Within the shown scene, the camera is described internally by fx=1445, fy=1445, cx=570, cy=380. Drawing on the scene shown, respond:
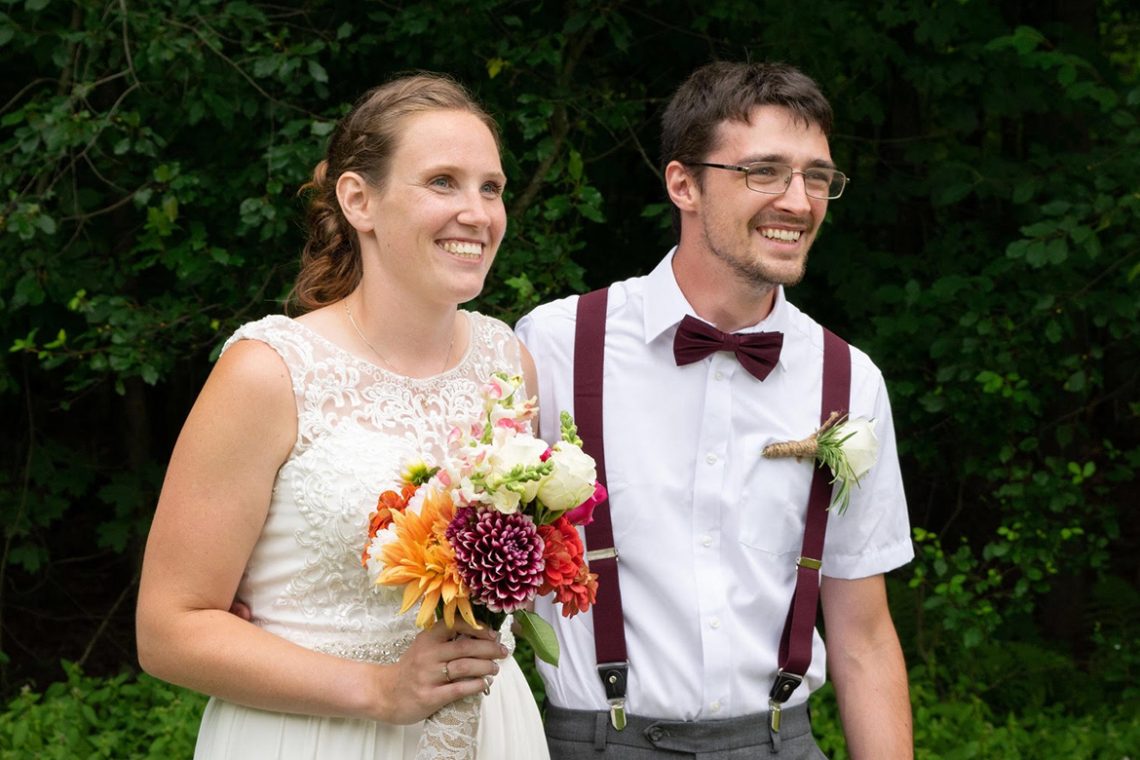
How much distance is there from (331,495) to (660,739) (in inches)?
34.9

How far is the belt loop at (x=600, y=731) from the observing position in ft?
9.46

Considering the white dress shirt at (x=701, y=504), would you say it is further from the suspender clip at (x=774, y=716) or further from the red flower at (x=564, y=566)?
the red flower at (x=564, y=566)

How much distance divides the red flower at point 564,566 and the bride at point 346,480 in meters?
0.17

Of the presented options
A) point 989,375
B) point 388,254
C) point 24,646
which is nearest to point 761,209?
point 388,254

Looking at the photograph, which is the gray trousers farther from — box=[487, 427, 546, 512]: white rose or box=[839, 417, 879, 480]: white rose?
box=[487, 427, 546, 512]: white rose

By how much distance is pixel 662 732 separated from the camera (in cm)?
290

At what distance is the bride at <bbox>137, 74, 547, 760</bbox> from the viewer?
2449 millimetres

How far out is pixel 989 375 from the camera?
5344 mm

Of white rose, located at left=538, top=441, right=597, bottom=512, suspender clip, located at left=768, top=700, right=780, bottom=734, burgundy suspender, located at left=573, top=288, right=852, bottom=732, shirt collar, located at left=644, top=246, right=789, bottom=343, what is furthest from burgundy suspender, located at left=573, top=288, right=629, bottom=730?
white rose, located at left=538, top=441, right=597, bottom=512

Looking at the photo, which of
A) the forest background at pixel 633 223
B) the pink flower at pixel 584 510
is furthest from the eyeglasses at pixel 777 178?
the forest background at pixel 633 223

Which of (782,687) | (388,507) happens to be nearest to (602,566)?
(782,687)

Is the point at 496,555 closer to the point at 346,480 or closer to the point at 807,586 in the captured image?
the point at 346,480

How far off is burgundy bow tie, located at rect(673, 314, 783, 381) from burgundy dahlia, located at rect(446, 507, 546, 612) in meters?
0.95

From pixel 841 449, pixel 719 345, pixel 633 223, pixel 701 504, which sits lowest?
pixel 701 504
